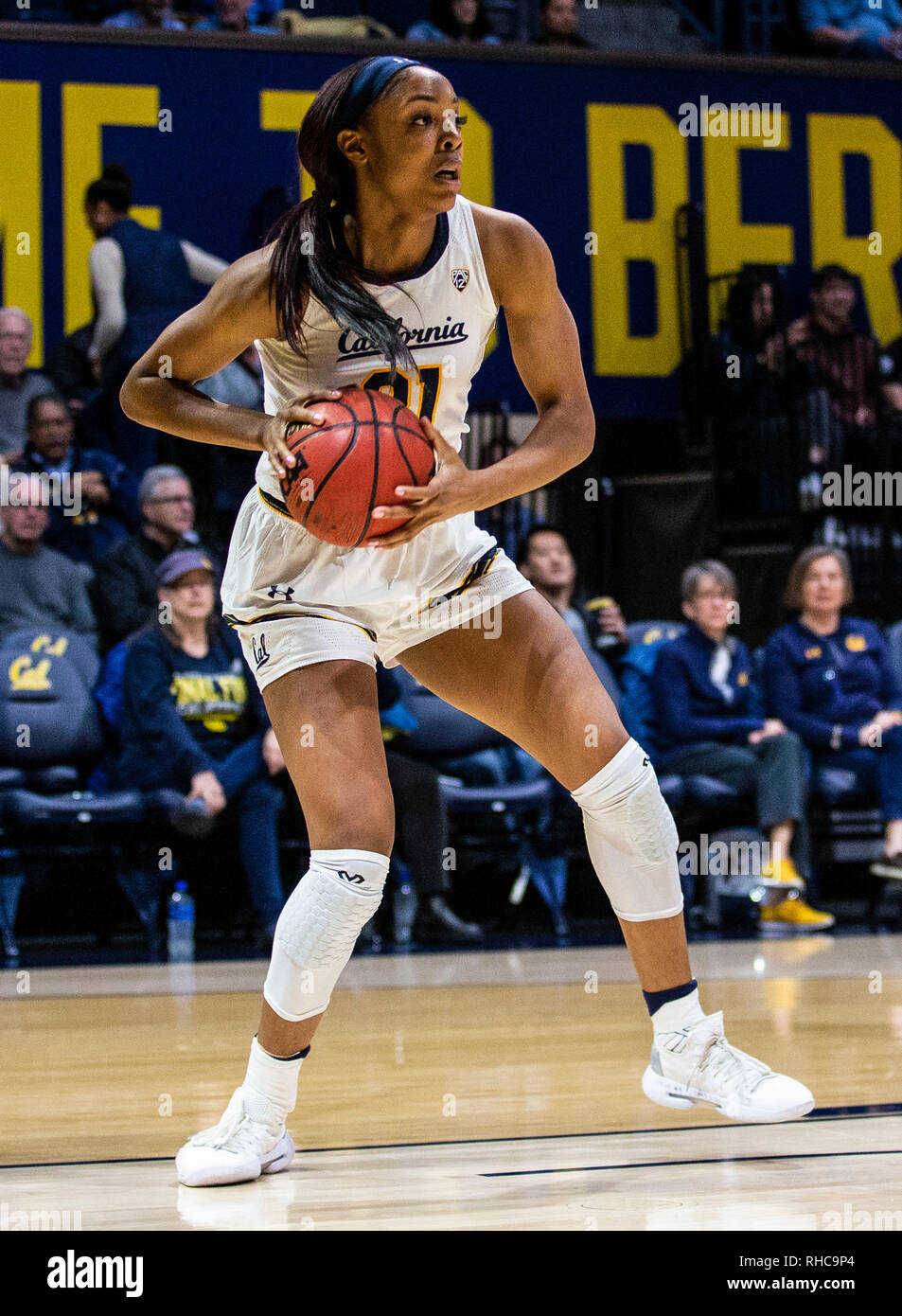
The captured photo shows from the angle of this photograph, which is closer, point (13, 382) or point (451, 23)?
point (13, 382)

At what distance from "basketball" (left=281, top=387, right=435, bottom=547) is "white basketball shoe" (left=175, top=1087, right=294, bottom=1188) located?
0.91 meters

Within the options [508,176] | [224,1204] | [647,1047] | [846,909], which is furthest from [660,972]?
[508,176]

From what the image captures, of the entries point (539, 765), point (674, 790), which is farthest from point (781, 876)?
point (539, 765)

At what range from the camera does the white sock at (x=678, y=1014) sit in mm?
2753

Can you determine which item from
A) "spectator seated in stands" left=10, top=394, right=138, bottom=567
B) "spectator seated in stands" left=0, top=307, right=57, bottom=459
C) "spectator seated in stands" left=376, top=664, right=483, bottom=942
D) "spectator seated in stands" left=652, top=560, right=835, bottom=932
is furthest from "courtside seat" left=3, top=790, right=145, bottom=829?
"spectator seated in stands" left=652, top=560, right=835, bottom=932

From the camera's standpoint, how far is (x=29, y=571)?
6777 mm

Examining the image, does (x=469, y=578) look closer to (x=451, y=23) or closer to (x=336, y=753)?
(x=336, y=753)

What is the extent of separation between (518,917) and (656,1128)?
13.4 ft

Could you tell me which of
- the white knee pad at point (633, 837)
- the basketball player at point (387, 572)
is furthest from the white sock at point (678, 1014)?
the white knee pad at point (633, 837)

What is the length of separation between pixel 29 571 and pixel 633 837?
453cm

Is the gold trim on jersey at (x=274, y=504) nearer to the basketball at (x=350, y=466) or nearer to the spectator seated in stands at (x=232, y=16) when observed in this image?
the basketball at (x=350, y=466)

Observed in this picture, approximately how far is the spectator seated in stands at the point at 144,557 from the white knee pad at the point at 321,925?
4.39 metres

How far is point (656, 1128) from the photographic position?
2.97 m

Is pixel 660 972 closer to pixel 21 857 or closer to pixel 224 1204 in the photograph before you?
pixel 224 1204
